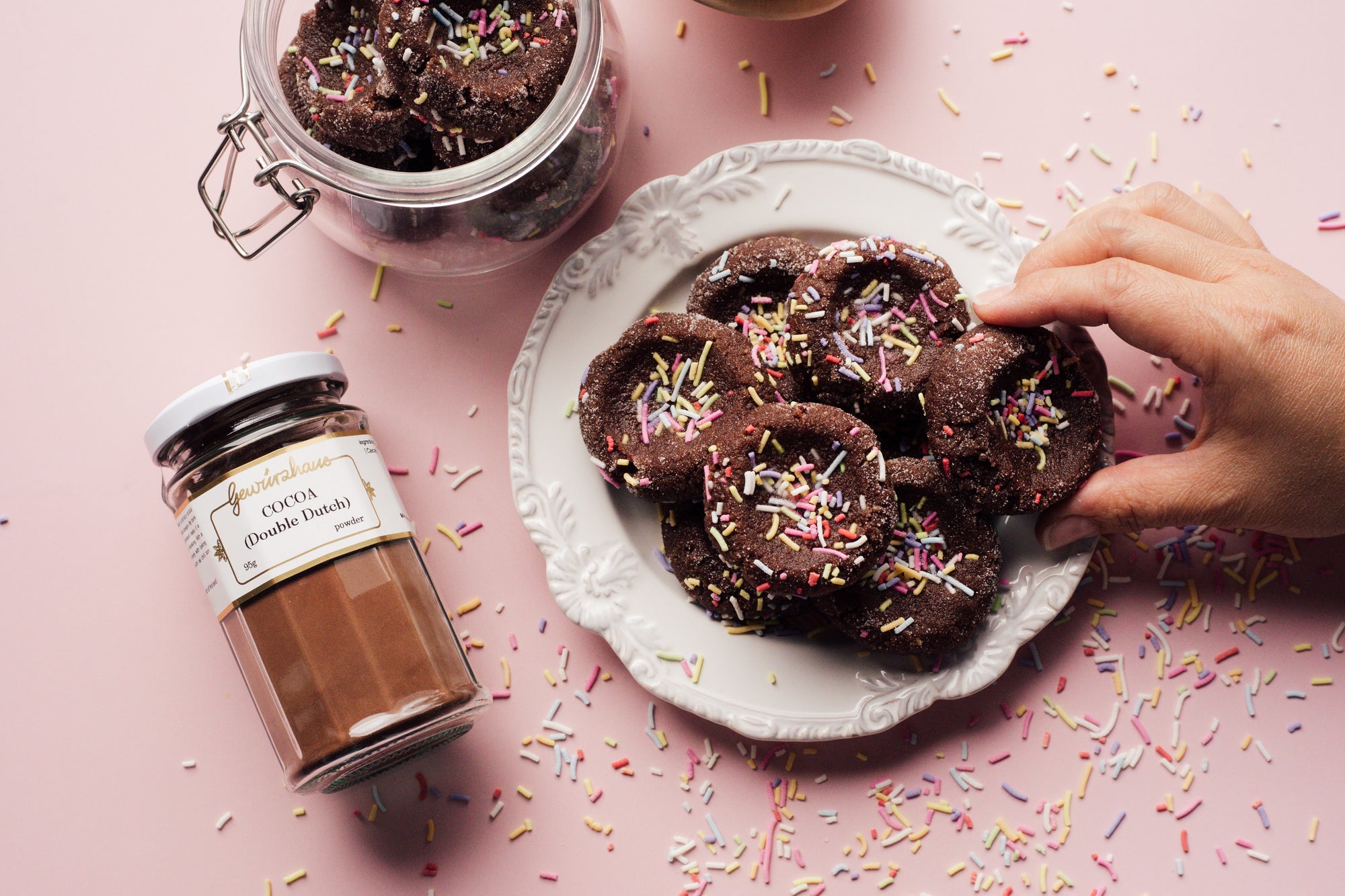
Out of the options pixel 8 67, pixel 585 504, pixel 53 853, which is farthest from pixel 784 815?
pixel 8 67

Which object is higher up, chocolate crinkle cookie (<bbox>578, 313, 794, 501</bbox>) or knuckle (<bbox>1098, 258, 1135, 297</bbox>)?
chocolate crinkle cookie (<bbox>578, 313, 794, 501</bbox>)

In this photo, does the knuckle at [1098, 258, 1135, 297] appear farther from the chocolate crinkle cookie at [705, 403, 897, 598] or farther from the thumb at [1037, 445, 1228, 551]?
the chocolate crinkle cookie at [705, 403, 897, 598]

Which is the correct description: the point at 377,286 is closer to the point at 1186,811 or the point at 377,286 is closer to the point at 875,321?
the point at 875,321

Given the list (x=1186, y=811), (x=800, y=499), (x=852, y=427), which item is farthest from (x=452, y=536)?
(x=1186, y=811)

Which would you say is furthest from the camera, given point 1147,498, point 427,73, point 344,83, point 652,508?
point 652,508

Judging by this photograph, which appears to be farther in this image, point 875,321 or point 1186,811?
point 1186,811

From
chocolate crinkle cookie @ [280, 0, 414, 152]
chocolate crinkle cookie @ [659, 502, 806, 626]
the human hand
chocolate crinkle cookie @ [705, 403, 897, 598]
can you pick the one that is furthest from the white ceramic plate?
chocolate crinkle cookie @ [280, 0, 414, 152]
